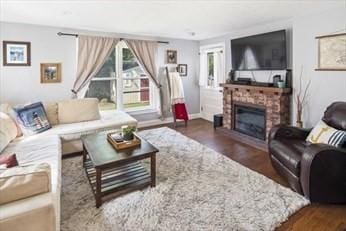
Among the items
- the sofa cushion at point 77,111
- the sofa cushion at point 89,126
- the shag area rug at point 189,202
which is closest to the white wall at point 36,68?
the sofa cushion at point 77,111

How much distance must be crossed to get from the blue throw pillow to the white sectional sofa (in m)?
0.12

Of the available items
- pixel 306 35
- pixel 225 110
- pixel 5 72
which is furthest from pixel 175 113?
pixel 5 72

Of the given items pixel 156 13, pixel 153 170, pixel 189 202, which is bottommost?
pixel 189 202

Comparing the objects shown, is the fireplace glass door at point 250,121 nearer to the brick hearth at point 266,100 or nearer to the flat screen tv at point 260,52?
the brick hearth at point 266,100

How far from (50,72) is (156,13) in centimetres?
250

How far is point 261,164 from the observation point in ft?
10.9

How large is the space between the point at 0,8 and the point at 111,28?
1820mm

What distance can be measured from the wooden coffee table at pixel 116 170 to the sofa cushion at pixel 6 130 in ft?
2.97

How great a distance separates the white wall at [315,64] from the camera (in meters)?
3.12

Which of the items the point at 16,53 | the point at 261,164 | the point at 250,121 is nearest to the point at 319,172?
the point at 261,164

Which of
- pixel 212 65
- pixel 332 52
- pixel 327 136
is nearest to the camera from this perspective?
pixel 327 136

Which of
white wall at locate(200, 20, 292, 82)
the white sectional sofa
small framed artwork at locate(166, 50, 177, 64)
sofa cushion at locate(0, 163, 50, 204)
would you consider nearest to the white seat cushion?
the white sectional sofa

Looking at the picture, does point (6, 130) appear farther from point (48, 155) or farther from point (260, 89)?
point (260, 89)

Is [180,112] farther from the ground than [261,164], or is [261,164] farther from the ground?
[180,112]
